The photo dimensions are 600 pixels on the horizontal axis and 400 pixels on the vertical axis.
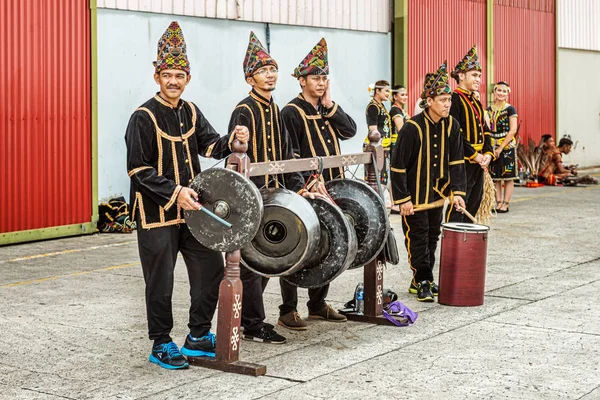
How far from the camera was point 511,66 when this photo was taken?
21.7 m

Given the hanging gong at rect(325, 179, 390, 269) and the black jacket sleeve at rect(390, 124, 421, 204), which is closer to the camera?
the hanging gong at rect(325, 179, 390, 269)

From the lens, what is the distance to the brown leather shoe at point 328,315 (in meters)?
7.73

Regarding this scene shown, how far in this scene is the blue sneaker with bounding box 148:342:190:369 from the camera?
248 inches

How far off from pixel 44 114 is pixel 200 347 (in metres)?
6.20

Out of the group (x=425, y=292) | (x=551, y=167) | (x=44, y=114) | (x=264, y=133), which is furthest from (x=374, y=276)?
(x=551, y=167)

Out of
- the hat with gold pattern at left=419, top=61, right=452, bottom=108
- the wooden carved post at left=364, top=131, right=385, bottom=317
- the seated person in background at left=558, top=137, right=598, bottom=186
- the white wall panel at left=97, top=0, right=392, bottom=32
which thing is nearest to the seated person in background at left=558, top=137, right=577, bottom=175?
the seated person in background at left=558, top=137, right=598, bottom=186

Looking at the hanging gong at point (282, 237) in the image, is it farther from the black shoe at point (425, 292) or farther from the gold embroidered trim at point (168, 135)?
the black shoe at point (425, 292)

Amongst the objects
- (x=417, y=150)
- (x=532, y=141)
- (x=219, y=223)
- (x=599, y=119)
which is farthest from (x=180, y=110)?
(x=599, y=119)

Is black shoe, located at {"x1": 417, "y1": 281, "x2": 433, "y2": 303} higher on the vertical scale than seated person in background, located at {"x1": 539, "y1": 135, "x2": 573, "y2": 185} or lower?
lower

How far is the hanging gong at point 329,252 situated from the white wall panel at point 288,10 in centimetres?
686

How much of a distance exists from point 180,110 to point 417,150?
2.67 meters

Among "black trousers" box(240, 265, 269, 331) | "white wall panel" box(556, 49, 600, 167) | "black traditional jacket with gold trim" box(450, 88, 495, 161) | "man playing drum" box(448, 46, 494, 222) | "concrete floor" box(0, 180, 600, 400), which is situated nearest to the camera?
"concrete floor" box(0, 180, 600, 400)

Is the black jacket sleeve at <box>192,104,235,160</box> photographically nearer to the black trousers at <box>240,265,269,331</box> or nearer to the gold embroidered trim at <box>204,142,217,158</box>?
the gold embroidered trim at <box>204,142,217,158</box>

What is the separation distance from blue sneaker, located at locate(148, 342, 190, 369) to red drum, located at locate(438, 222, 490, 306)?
2659 millimetres
